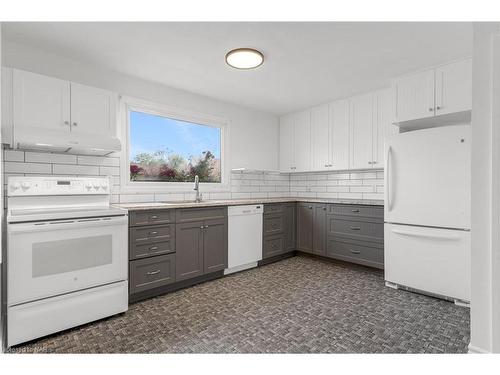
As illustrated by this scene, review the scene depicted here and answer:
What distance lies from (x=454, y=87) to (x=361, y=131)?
3.85 feet

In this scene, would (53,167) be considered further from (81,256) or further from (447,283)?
(447,283)

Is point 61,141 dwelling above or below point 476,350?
above

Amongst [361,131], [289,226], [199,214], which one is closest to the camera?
[199,214]

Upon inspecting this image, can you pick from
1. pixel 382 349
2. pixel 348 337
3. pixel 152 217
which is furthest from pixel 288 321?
pixel 152 217

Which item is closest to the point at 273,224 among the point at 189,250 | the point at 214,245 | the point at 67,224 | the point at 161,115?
the point at 214,245

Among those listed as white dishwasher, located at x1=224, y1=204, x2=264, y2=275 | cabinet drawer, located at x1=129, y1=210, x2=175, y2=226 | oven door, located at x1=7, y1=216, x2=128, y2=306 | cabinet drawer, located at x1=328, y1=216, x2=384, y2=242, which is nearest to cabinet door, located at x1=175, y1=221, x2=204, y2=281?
cabinet drawer, located at x1=129, y1=210, x2=175, y2=226

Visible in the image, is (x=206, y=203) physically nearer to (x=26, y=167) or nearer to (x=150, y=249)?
(x=150, y=249)

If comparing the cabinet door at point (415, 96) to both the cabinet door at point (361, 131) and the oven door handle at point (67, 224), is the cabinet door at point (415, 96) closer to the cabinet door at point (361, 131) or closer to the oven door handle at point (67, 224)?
the cabinet door at point (361, 131)

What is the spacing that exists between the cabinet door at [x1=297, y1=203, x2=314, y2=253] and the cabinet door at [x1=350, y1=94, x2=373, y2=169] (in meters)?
0.87

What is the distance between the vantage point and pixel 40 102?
7.24 feet

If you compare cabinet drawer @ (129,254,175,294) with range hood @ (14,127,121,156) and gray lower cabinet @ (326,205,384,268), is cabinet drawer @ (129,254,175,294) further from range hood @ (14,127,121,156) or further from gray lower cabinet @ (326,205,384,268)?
gray lower cabinet @ (326,205,384,268)

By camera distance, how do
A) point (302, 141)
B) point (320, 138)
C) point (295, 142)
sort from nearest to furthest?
point (320, 138) → point (302, 141) → point (295, 142)

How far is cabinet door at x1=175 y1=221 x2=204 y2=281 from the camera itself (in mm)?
2822

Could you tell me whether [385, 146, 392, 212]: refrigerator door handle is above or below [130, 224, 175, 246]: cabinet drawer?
above
